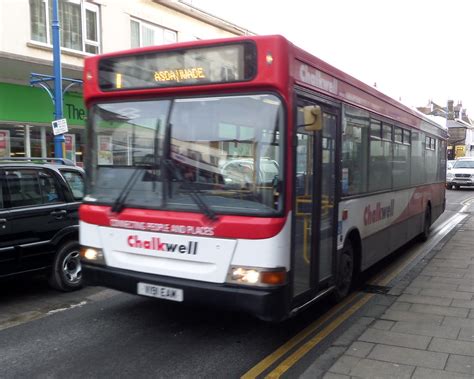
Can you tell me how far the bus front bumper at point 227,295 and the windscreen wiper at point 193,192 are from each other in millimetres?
587

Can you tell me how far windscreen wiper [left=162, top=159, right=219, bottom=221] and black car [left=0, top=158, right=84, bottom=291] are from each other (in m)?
2.40

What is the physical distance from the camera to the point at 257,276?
159 inches

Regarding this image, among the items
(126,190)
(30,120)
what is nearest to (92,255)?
(126,190)

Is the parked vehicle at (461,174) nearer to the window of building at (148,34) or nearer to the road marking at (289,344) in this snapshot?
the window of building at (148,34)

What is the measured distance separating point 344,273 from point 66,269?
3.55m

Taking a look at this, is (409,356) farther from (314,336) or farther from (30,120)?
(30,120)

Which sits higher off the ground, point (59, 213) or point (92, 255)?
point (59, 213)

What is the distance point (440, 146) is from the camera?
38.7 feet

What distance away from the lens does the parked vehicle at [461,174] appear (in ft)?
93.2

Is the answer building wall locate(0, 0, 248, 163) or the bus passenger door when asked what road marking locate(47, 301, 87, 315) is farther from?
building wall locate(0, 0, 248, 163)

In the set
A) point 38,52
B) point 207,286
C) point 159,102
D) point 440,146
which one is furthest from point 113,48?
point 207,286

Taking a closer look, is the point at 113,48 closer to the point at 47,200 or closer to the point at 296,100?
the point at 47,200

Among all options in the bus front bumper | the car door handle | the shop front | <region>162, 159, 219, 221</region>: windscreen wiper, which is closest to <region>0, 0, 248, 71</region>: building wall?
the shop front

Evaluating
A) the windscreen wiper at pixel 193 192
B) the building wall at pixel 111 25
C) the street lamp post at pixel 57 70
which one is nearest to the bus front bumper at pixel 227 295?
the windscreen wiper at pixel 193 192
